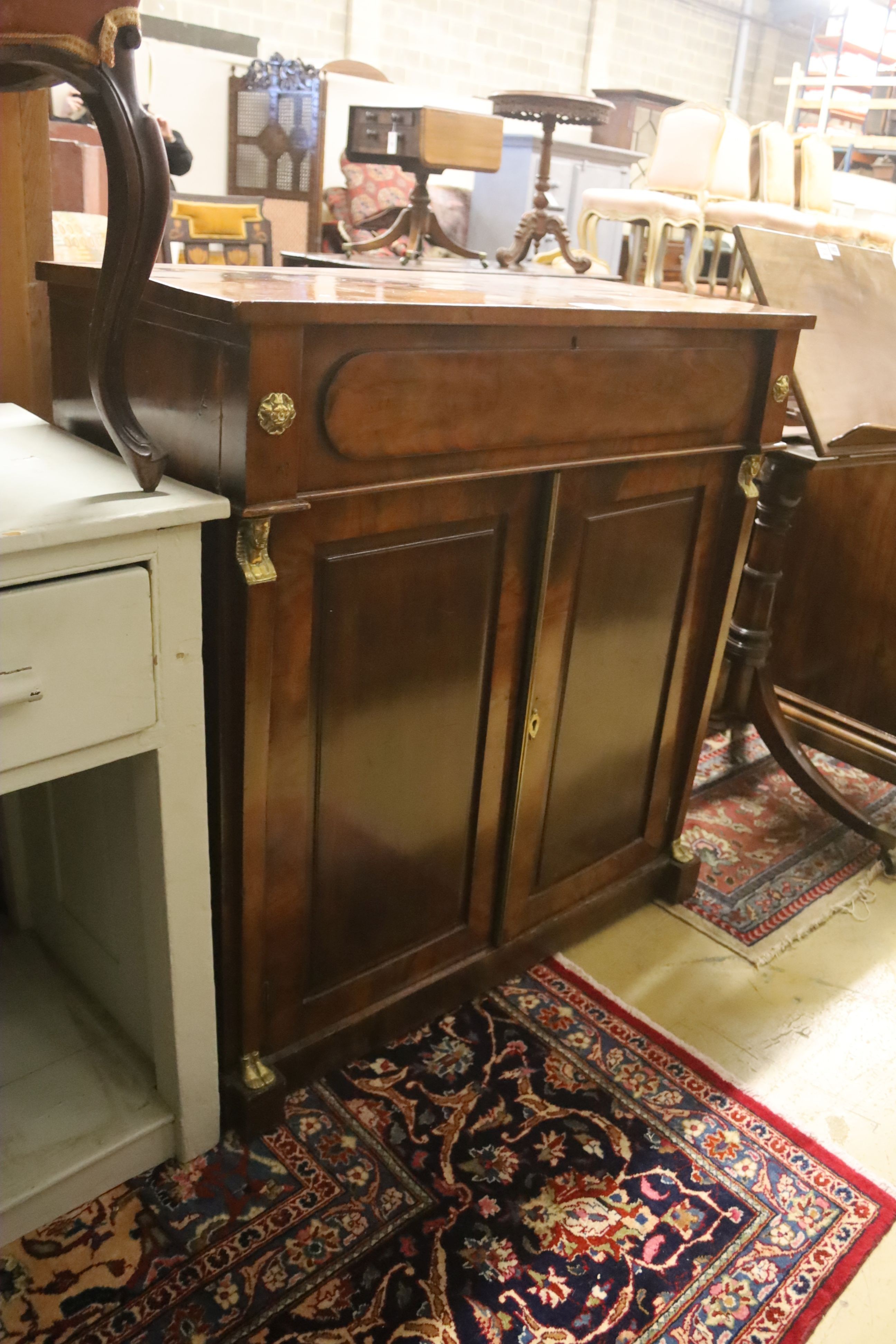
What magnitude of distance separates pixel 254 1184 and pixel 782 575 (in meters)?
1.92

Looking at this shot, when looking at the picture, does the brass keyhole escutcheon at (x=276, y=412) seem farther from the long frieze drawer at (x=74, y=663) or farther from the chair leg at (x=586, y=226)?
the chair leg at (x=586, y=226)

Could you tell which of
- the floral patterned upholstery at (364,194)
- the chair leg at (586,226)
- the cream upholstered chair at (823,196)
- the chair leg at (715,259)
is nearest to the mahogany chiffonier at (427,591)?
the chair leg at (715,259)

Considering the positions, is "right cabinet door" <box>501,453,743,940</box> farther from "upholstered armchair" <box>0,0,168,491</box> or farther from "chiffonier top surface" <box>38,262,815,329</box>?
"upholstered armchair" <box>0,0,168,491</box>

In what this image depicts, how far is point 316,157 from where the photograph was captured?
22.4 ft

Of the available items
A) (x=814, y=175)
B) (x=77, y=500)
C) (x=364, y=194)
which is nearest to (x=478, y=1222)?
(x=77, y=500)

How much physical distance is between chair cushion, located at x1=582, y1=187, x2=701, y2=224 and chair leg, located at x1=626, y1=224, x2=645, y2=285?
27 cm

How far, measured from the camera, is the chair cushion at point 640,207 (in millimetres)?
6617

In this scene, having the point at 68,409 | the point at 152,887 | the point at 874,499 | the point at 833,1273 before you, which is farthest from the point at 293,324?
the point at 874,499

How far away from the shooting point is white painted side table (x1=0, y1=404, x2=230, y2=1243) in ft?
3.56

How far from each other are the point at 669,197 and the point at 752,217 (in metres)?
0.57

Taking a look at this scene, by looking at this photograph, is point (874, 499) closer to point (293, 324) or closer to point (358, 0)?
point (293, 324)

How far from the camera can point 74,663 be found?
3.63 ft

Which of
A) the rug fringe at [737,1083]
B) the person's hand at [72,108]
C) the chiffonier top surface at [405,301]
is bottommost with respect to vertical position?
the rug fringe at [737,1083]

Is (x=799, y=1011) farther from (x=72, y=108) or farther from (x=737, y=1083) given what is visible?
(x=72, y=108)
